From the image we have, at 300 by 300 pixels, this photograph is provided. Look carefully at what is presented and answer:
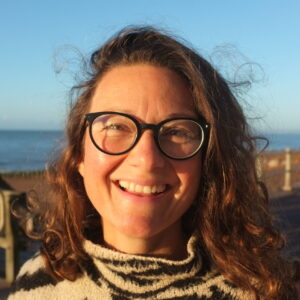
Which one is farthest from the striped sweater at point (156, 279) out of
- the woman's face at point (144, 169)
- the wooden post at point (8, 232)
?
the wooden post at point (8, 232)

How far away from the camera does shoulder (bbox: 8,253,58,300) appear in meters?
1.93

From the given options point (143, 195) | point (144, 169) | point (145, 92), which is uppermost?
point (145, 92)

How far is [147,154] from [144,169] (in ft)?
0.19

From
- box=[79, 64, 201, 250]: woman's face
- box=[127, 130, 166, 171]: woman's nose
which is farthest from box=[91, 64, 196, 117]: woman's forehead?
box=[127, 130, 166, 171]: woman's nose

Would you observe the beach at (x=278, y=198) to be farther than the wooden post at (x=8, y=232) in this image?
No

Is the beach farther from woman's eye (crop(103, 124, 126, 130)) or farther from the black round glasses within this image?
woman's eye (crop(103, 124, 126, 130))

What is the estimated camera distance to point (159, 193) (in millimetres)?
1655

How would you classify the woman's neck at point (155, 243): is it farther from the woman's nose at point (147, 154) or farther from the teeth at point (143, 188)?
the woman's nose at point (147, 154)

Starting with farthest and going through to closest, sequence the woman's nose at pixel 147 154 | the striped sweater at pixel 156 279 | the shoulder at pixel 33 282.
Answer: the shoulder at pixel 33 282 < the striped sweater at pixel 156 279 < the woman's nose at pixel 147 154

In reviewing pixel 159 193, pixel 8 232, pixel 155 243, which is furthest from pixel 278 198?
pixel 159 193

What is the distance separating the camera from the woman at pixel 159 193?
164cm

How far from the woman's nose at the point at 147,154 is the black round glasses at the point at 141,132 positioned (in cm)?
2

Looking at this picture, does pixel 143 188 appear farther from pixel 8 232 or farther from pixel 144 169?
pixel 8 232

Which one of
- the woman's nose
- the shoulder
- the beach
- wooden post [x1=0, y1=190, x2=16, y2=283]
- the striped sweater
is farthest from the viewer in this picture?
wooden post [x1=0, y1=190, x2=16, y2=283]
